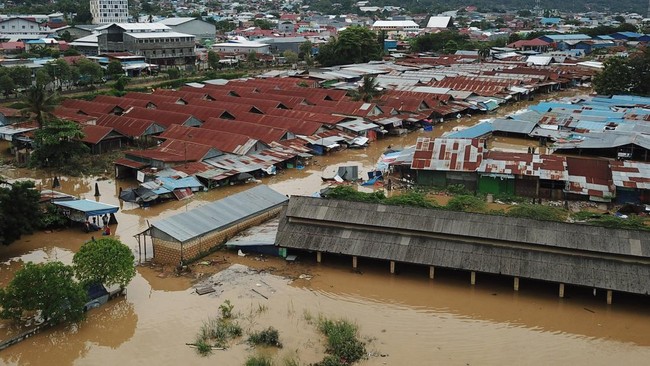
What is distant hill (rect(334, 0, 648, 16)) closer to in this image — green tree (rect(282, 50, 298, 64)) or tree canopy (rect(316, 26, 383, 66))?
green tree (rect(282, 50, 298, 64))

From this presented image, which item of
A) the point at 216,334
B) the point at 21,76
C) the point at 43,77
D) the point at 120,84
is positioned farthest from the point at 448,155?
the point at 21,76

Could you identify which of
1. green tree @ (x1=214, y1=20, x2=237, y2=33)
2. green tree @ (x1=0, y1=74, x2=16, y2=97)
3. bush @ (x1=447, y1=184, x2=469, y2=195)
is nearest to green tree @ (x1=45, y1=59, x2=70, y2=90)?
green tree @ (x1=0, y1=74, x2=16, y2=97)

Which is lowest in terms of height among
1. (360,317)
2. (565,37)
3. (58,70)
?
(360,317)

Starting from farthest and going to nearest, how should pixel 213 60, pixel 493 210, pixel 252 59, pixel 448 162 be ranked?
pixel 252 59 → pixel 213 60 → pixel 448 162 → pixel 493 210

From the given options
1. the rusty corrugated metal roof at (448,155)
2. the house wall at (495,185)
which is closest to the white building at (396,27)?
the rusty corrugated metal roof at (448,155)

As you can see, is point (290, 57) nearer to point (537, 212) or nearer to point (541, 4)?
point (537, 212)

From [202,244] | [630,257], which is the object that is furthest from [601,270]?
[202,244]

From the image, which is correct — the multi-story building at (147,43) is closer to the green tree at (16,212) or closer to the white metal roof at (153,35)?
the white metal roof at (153,35)
